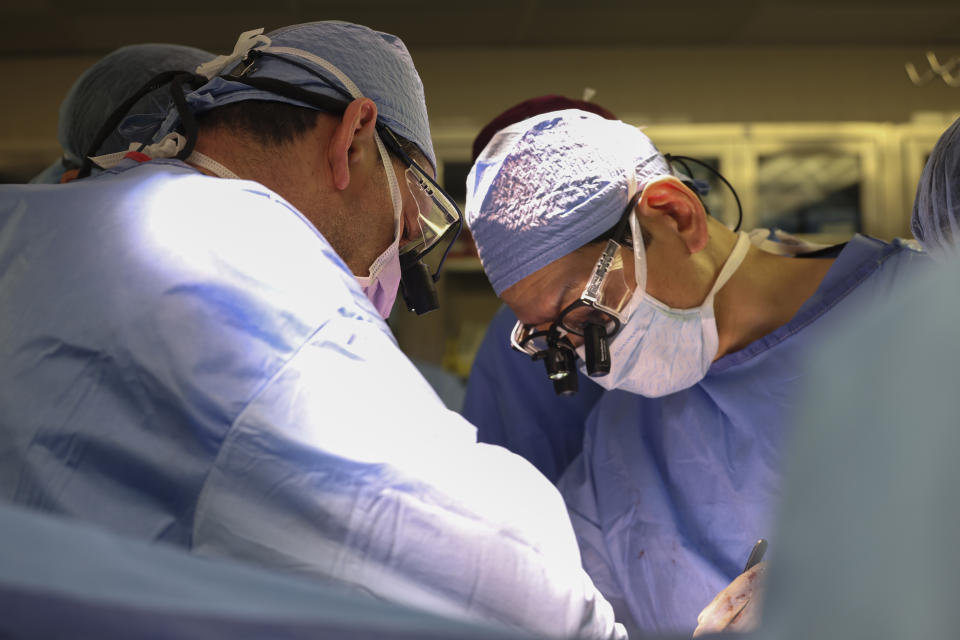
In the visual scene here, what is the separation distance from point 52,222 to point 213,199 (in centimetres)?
16

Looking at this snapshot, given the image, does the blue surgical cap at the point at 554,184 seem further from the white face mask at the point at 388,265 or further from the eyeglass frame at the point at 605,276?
the white face mask at the point at 388,265

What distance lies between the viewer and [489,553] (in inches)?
29.6

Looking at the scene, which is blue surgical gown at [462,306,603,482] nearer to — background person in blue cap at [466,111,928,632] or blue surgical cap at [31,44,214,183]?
background person in blue cap at [466,111,928,632]

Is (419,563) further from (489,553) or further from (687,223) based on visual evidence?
(687,223)

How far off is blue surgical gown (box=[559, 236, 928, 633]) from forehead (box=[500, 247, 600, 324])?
1.17 ft

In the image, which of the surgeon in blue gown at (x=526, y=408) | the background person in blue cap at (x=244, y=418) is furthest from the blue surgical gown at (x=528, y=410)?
the background person in blue cap at (x=244, y=418)

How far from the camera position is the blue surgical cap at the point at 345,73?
1260 mm

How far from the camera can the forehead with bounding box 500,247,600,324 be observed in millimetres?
1709

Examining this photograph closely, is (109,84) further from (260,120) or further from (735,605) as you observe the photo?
(735,605)

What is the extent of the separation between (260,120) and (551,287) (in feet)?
2.33

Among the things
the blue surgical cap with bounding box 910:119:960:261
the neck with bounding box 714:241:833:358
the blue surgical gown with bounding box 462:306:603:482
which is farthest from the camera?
the blue surgical gown with bounding box 462:306:603:482

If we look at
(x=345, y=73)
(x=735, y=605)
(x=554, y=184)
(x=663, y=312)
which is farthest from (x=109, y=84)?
(x=735, y=605)

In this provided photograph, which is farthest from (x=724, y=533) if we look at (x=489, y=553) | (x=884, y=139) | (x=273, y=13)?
(x=884, y=139)

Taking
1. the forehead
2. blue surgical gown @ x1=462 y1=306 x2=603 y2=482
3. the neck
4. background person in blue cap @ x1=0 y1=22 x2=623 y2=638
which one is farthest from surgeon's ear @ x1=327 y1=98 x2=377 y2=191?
blue surgical gown @ x1=462 y1=306 x2=603 y2=482
